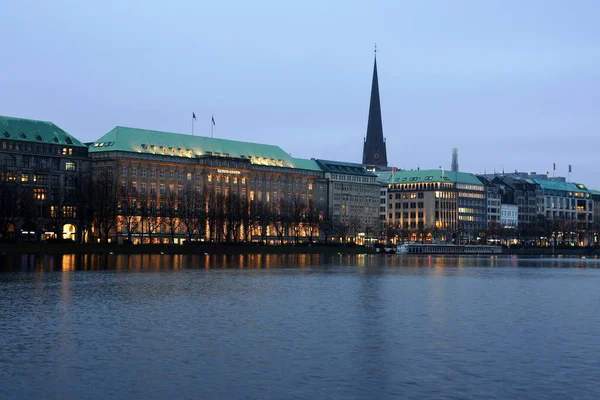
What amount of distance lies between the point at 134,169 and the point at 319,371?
534ft

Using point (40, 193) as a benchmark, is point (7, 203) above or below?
below

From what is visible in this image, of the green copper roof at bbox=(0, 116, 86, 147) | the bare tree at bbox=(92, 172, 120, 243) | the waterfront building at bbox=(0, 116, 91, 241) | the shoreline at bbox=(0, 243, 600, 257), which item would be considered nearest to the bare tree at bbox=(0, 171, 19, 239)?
the waterfront building at bbox=(0, 116, 91, 241)

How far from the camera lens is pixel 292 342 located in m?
41.1

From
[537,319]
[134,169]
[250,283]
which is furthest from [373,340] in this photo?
[134,169]

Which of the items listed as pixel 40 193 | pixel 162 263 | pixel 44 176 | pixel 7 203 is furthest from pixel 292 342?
pixel 44 176

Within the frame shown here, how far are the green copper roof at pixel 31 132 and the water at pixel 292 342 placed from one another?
104707mm

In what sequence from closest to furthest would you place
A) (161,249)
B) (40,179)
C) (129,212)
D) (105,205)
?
(105,205), (161,249), (129,212), (40,179)

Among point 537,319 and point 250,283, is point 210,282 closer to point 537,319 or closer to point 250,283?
point 250,283

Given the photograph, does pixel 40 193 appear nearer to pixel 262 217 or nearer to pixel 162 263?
pixel 262 217

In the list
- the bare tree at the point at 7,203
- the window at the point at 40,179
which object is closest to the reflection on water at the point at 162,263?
the bare tree at the point at 7,203

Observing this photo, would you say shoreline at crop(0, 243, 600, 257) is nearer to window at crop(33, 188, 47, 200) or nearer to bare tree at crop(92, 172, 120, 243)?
bare tree at crop(92, 172, 120, 243)

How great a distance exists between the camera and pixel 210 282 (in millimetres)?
78062

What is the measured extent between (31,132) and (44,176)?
8.35m

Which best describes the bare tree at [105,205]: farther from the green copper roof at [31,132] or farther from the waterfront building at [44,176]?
the green copper roof at [31,132]
